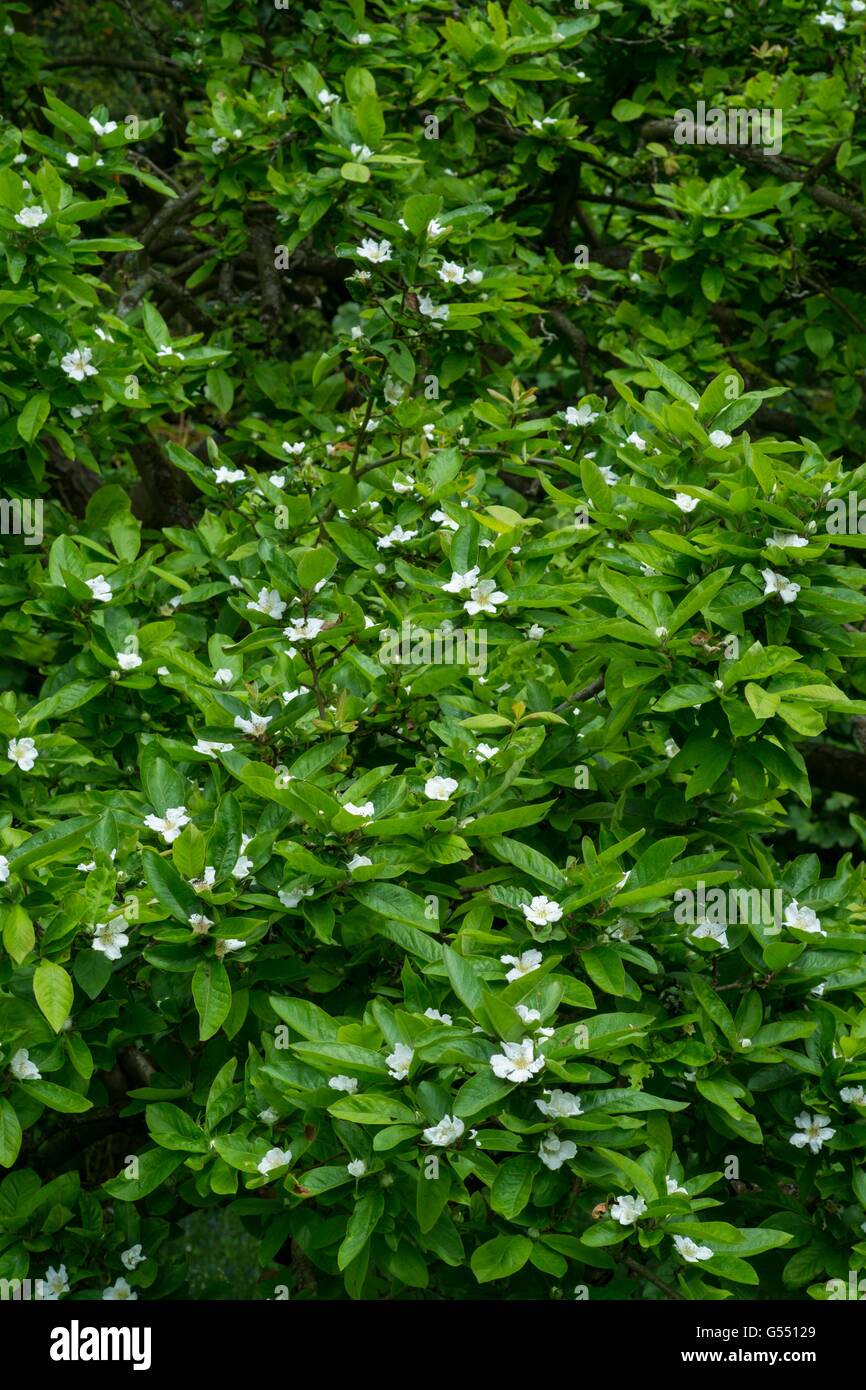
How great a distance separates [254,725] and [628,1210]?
0.89m

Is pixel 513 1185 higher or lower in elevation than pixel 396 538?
lower

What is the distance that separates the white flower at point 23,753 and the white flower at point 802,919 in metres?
1.24

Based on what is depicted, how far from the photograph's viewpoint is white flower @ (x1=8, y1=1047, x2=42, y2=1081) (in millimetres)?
1985

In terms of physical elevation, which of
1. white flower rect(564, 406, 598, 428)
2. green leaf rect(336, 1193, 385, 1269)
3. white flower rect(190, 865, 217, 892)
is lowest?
green leaf rect(336, 1193, 385, 1269)

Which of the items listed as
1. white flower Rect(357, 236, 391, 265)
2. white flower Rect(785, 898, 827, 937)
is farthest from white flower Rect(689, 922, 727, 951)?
white flower Rect(357, 236, 391, 265)

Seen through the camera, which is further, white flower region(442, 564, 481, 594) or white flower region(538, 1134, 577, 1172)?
white flower region(442, 564, 481, 594)

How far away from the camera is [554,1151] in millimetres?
1856

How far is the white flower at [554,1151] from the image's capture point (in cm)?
185

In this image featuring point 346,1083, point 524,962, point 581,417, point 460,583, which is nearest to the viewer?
point 346,1083

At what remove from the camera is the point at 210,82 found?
379cm

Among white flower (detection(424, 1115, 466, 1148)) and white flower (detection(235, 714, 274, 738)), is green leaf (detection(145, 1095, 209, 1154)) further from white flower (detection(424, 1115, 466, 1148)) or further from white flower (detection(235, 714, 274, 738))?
white flower (detection(235, 714, 274, 738))
